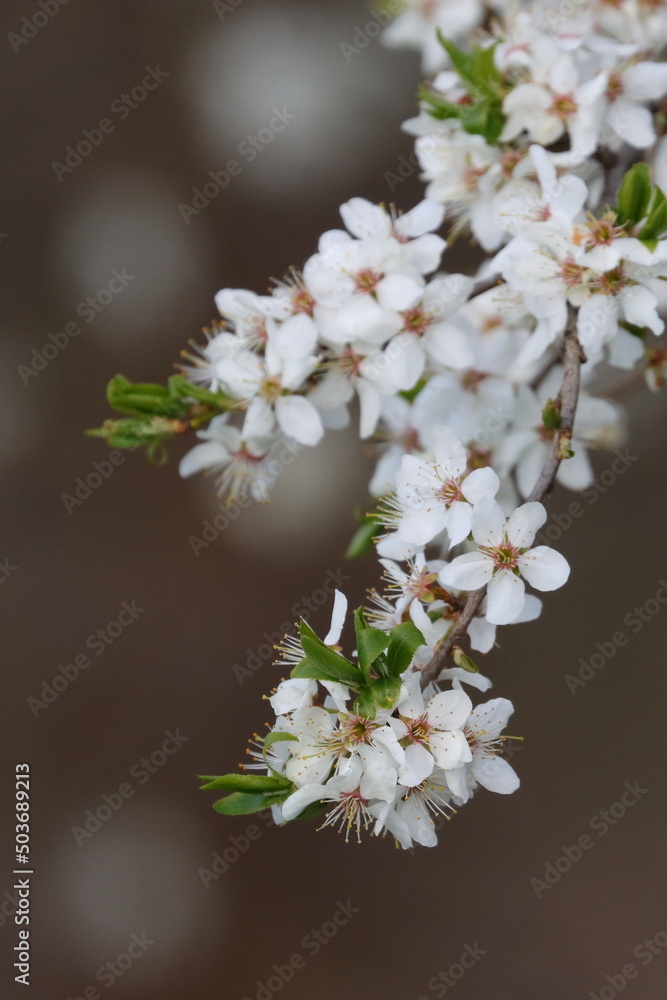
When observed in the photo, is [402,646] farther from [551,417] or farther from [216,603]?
[216,603]

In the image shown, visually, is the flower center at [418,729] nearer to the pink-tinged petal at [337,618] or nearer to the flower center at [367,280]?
the pink-tinged petal at [337,618]

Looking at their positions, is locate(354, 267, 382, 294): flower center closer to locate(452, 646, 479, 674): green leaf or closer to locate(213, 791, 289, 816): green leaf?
locate(452, 646, 479, 674): green leaf

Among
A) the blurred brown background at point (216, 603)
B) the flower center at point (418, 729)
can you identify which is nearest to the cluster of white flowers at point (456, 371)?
the flower center at point (418, 729)

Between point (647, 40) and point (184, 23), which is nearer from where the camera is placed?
point (647, 40)

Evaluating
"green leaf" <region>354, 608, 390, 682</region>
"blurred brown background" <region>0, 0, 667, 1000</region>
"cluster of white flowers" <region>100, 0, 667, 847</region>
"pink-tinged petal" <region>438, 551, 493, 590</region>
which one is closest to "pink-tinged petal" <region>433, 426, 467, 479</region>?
"cluster of white flowers" <region>100, 0, 667, 847</region>

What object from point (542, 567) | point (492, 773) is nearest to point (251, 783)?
point (492, 773)

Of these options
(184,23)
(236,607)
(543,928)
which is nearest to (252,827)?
(236,607)

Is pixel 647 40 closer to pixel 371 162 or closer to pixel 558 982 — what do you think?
pixel 371 162
